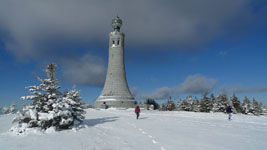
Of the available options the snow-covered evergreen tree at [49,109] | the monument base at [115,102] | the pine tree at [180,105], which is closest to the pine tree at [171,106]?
the pine tree at [180,105]

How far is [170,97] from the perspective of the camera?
69.1 metres

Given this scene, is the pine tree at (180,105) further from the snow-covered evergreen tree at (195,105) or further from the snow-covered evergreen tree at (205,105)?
the snow-covered evergreen tree at (205,105)

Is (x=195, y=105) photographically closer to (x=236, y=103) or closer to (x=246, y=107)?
(x=236, y=103)

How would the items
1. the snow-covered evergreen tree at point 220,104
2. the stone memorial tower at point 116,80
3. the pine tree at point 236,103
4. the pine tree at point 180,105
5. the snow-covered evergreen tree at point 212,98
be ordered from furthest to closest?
the pine tree at point 180,105 < the snow-covered evergreen tree at point 212,98 < the pine tree at point 236,103 < the snow-covered evergreen tree at point 220,104 < the stone memorial tower at point 116,80

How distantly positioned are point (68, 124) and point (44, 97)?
95.5 inches

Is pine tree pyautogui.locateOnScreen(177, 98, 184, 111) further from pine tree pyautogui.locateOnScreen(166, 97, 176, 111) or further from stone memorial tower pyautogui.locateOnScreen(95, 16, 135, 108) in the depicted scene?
stone memorial tower pyautogui.locateOnScreen(95, 16, 135, 108)

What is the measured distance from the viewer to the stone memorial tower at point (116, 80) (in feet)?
141

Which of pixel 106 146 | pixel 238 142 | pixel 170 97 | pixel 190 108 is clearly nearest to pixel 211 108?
pixel 190 108

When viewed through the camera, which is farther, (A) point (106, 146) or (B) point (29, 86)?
(B) point (29, 86)

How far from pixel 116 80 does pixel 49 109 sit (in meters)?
34.5

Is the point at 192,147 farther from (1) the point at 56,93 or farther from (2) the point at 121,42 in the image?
(2) the point at 121,42

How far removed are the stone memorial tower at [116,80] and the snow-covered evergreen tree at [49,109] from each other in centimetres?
3022

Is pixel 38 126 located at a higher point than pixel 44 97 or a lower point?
lower

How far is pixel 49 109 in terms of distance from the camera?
37.2ft
